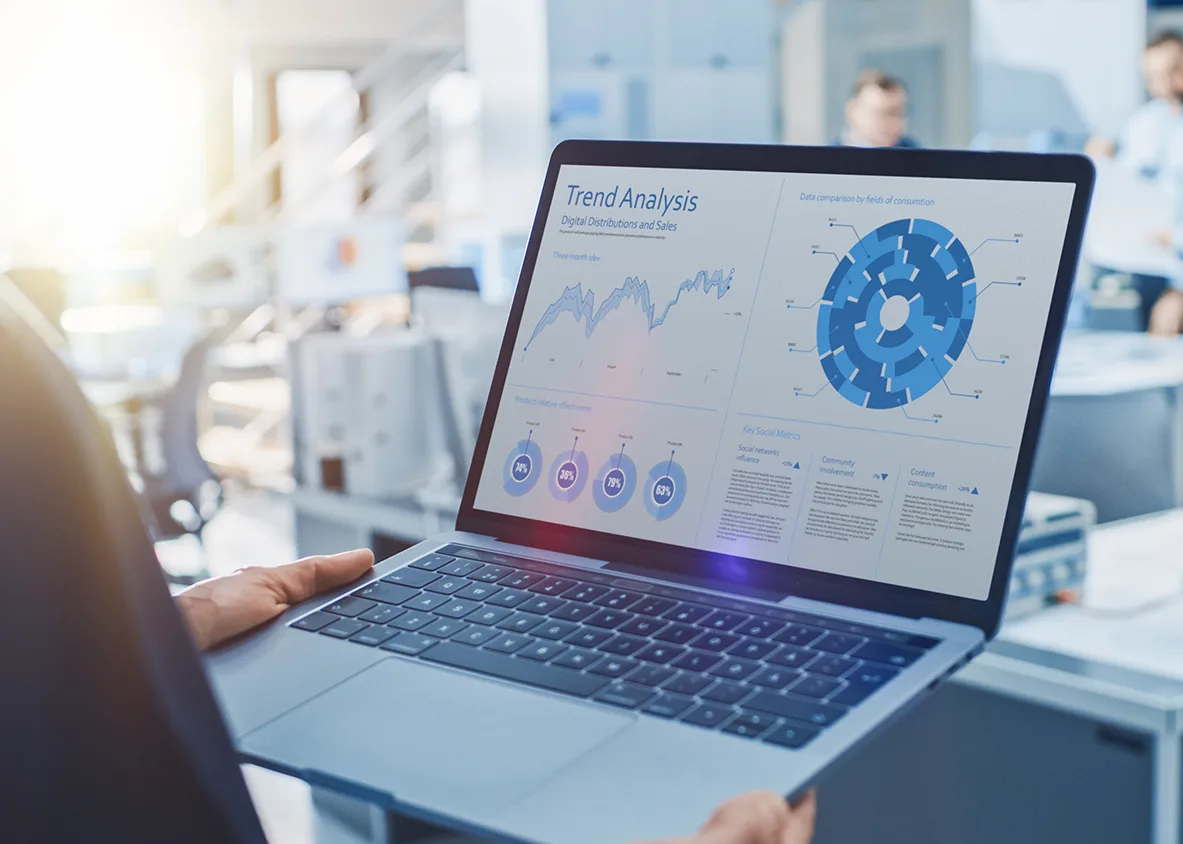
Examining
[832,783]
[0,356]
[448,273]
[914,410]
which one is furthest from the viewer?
[448,273]

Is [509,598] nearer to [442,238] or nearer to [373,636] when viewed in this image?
[373,636]

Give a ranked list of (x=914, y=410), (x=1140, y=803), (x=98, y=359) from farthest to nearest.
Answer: (x=98, y=359) → (x=1140, y=803) → (x=914, y=410)

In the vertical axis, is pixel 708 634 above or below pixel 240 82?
below

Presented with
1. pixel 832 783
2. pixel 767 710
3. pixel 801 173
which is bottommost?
pixel 832 783

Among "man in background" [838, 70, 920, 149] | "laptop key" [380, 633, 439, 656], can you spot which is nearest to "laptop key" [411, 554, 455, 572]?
"laptop key" [380, 633, 439, 656]

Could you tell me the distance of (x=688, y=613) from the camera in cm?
76

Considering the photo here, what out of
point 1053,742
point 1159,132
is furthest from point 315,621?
point 1159,132

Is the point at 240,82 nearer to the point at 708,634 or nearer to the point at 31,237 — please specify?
the point at 31,237

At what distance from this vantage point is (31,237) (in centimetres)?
921

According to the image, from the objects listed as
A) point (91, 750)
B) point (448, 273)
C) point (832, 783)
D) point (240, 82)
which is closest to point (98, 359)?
point (448, 273)

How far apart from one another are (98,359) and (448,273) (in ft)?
4.45

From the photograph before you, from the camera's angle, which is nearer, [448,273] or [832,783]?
[832,783]

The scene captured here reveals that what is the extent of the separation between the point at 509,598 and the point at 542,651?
3.2 inches

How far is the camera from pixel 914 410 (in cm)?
77
